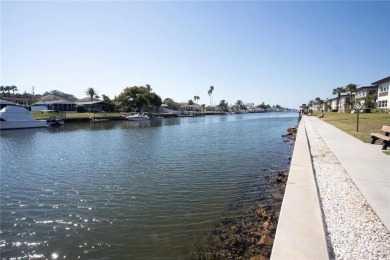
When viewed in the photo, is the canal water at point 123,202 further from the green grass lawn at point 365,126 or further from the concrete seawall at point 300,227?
the green grass lawn at point 365,126

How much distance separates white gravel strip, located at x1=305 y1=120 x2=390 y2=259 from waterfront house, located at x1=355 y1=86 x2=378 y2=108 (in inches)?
2188

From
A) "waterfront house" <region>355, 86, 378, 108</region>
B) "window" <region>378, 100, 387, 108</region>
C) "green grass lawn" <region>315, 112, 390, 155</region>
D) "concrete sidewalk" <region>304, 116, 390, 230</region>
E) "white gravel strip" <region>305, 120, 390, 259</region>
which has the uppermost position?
"waterfront house" <region>355, 86, 378, 108</region>

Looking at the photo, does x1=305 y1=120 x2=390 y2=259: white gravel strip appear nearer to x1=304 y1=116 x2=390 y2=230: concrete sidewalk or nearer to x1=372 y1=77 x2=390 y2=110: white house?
x1=304 y1=116 x2=390 y2=230: concrete sidewalk

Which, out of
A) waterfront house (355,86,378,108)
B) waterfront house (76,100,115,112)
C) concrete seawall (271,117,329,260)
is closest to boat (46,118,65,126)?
waterfront house (76,100,115,112)

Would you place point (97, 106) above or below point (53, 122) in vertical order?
above

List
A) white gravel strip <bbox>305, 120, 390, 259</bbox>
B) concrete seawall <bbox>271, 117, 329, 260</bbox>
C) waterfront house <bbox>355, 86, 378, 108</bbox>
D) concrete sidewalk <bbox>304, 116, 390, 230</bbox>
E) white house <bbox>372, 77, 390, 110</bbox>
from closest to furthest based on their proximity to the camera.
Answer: concrete seawall <bbox>271, 117, 329, 260</bbox> < white gravel strip <bbox>305, 120, 390, 259</bbox> < concrete sidewalk <bbox>304, 116, 390, 230</bbox> < white house <bbox>372, 77, 390, 110</bbox> < waterfront house <bbox>355, 86, 378, 108</bbox>

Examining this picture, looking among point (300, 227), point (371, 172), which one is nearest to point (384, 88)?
point (371, 172)

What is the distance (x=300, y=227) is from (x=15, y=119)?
5082 centimetres

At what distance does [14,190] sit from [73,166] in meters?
4.12

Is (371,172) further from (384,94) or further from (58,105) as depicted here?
(58,105)

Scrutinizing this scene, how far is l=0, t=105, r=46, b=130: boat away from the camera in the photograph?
4141 centimetres

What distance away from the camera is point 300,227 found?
15.6ft

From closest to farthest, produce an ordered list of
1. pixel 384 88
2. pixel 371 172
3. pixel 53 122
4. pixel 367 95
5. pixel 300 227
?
pixel 300 227 < pixel 371 172 < pixel 384 88 < pixel 53 122 < pixel 367 95

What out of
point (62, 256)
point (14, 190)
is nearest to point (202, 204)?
point (62, 256)
